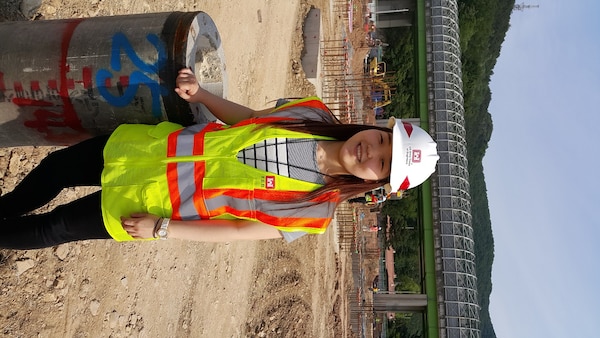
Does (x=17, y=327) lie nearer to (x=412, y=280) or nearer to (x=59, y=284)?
(x=59, y=284)

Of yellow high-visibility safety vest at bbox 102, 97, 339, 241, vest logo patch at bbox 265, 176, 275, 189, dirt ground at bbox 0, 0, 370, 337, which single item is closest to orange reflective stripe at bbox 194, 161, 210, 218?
yellow high-visibility safety vest at bbox 102, 97, 339, 241

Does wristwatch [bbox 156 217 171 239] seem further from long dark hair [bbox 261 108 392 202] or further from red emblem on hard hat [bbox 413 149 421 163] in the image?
red emblem on hard hat [bbox 413 149 421 163]

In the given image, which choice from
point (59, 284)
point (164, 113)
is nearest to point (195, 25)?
point (164, 113)

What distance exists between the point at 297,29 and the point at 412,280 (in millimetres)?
28448

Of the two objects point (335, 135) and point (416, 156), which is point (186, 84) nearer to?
point (335, 135)

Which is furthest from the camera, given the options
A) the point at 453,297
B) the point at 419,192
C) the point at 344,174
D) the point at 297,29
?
the point at 419,192

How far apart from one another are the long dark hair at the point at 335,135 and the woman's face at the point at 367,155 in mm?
69

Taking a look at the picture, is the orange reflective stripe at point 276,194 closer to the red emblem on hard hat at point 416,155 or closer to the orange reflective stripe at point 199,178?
the orange reflective stripe at point 199,178

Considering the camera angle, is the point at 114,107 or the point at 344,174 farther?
the point at 114,107

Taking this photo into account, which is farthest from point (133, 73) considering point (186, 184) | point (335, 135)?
point (335, 135)

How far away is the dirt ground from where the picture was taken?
4.66 m

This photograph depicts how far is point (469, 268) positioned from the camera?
67.3 feet

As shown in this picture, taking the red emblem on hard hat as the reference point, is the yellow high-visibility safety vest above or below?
below

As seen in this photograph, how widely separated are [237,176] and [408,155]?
104cm
